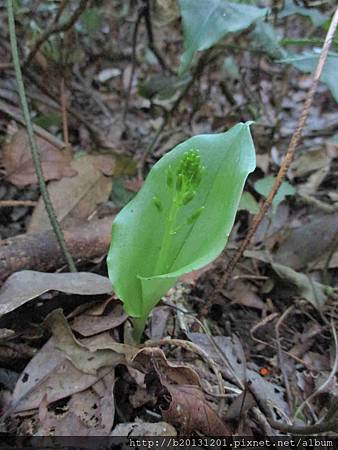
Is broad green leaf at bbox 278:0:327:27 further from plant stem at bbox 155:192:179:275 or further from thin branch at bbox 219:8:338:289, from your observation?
plant stem at bbox 155:192:179:275

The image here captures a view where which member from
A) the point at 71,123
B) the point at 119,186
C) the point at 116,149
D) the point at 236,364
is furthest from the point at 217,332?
the point at 71,123

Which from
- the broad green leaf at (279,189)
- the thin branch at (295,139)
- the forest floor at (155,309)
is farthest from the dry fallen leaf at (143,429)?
the broad green leaf at (279,189)

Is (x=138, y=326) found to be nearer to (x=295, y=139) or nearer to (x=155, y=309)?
(x=155, y=309)

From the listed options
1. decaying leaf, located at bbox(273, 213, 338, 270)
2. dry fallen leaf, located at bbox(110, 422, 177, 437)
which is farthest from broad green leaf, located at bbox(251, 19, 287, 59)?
dry fallen leaf, located at bbox(110, 422, 177, 437)

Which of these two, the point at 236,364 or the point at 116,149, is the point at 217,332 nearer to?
the point at 236,364

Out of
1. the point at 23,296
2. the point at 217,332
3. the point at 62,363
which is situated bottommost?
the point at 217,332

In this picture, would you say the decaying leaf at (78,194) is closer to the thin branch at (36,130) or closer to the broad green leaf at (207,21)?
the thin branch at (36,130)
